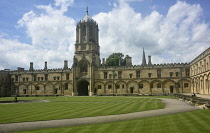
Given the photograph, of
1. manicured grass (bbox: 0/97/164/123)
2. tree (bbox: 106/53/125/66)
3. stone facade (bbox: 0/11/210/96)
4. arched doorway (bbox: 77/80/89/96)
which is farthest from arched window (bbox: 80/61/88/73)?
manicured grass (bbox: 0/97/164/123)

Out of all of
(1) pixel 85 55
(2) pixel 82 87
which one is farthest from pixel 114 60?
(2) pixel 82 87

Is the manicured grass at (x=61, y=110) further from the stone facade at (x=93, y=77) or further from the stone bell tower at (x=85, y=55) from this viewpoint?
the stone bell tower at (x=85, y=55)

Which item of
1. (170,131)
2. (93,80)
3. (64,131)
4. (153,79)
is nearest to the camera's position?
(170,131)

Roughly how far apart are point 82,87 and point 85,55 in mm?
8828

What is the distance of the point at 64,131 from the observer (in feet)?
32.5

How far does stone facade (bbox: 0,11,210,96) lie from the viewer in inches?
1934

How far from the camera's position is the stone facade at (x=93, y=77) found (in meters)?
49.1

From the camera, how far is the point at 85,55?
55.9 m

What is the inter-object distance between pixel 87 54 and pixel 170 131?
47.8 meters

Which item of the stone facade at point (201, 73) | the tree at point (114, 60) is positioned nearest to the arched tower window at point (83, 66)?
the tree at point (114, 60)

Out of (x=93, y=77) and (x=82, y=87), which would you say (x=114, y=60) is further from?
(x=82, y=87)

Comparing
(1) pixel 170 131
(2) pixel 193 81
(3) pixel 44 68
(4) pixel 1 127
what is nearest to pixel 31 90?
Result: (3) pixel 44 68

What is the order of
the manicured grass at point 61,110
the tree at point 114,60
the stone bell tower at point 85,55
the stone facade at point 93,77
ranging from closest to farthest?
the manicured grass at point 61,110 → the stone facade at point 93,77 → the stone bell tower at point 85,55 → the tree at point 114,60

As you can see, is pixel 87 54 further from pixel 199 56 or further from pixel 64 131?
pixel 64 131
